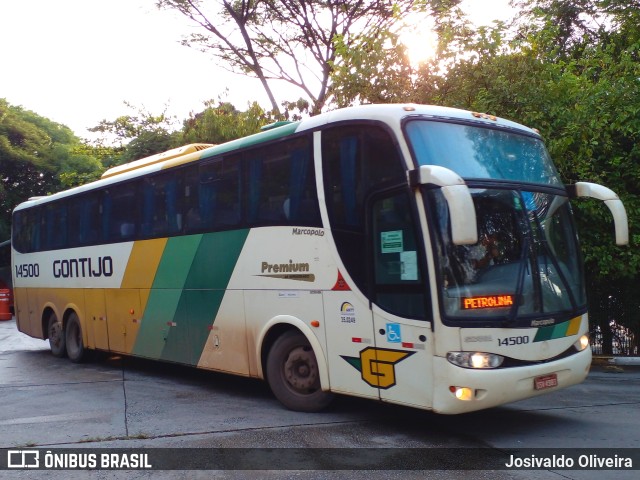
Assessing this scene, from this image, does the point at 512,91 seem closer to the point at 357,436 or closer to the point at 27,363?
the point at 357,436

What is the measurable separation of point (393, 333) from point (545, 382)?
4.89ft

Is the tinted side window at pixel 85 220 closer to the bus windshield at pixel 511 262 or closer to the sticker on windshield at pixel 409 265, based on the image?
the sticker on windshield at pixel 409 265

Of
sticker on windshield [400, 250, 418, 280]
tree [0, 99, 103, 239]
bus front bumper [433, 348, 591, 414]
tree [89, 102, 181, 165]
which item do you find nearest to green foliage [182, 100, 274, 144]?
tree [89, 102, 181, 165]

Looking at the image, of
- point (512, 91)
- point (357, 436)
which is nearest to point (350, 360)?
point (357, 436)

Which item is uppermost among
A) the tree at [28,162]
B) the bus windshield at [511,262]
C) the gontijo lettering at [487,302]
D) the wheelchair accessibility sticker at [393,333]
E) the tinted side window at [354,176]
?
the tree at [28,162]

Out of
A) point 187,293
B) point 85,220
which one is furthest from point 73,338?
point 187,293

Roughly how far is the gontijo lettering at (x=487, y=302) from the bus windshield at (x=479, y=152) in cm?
114

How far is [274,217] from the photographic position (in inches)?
335

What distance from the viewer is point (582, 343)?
7461mm

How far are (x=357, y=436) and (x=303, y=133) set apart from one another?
10.9 feet

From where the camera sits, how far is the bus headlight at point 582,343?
7.39 metres

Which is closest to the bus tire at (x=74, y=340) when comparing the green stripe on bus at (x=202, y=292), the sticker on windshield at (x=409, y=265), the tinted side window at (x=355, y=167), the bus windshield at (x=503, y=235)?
the green stripe on bus at (x=202, y=292)

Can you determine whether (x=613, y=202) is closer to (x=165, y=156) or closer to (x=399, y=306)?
(x=399, y=306)

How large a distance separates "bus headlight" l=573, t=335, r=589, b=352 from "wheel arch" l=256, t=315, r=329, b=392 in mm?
2550
